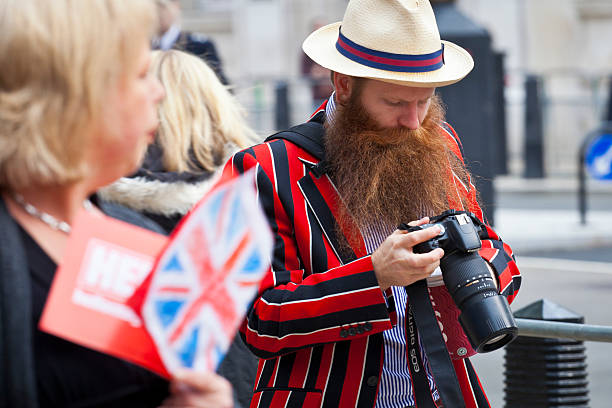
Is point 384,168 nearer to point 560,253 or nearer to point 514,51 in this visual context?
point 560,253

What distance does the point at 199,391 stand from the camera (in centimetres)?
168

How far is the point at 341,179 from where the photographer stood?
283 cm

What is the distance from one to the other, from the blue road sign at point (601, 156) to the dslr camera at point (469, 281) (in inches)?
361

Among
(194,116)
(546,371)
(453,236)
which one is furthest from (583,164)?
(453,236)

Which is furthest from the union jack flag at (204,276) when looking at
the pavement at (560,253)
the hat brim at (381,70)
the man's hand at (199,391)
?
the pavement at (560,253)

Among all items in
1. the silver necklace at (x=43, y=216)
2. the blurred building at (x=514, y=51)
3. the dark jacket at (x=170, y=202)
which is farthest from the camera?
the blurred building at (x=514, y=51)

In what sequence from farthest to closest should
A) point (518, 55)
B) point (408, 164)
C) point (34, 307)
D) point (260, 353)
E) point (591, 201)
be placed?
point (518, 55) → point (591, 201) → point (408, 164) → point (260, 353) → point (34, 307)

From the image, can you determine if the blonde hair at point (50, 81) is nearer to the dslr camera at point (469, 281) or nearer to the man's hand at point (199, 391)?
the man's hand at point (199, 391)

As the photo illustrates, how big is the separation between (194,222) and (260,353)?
1.16 meters

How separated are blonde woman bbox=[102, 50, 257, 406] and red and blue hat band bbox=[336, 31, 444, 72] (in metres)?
0.79

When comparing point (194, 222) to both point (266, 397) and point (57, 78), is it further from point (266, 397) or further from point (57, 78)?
point (266, 397)

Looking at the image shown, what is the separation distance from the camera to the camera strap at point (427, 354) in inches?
104

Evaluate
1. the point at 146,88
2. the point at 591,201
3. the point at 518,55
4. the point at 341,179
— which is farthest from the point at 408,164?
the point at 518,55

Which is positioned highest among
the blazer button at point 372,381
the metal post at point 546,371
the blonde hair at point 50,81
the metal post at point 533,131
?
the blonde hair at point 50,81
